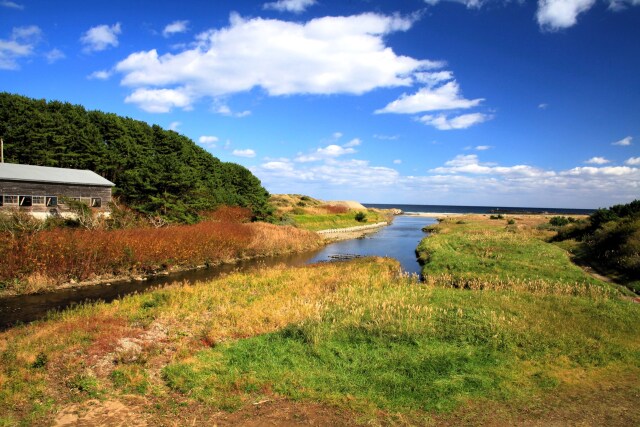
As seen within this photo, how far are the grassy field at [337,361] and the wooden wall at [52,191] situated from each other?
24538 millimetres

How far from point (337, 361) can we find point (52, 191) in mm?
37392

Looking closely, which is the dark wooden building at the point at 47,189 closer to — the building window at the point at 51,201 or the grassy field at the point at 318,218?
the building window at the point at 51,201

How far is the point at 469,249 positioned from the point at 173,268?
1060 inches

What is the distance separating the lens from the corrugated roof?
34094 mm

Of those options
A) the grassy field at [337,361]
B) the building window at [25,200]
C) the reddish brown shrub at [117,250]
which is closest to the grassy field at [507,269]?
the grassy field at [337,361]

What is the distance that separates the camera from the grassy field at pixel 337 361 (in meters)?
8.93

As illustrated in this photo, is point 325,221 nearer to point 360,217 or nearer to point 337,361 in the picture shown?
point 360,217

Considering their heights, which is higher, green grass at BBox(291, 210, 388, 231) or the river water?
green grass at BBox(291, 210, 388, 231)

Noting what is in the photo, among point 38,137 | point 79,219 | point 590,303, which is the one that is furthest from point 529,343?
point 38,137

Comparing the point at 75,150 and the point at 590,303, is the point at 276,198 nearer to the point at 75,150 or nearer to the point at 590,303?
the point at 75,150

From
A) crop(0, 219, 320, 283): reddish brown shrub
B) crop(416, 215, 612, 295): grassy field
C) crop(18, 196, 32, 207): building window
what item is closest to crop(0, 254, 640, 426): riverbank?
crop(416, 215, 612, 295): grassy field

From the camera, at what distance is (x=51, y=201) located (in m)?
36.9

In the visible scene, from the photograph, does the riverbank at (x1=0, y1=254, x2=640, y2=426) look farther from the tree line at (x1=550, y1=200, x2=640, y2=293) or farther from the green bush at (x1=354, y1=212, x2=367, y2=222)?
the green bush at (x1=354, y1=212, x2=367, y2=222)

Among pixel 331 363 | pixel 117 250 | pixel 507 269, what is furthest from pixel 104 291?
pixel 507 269
